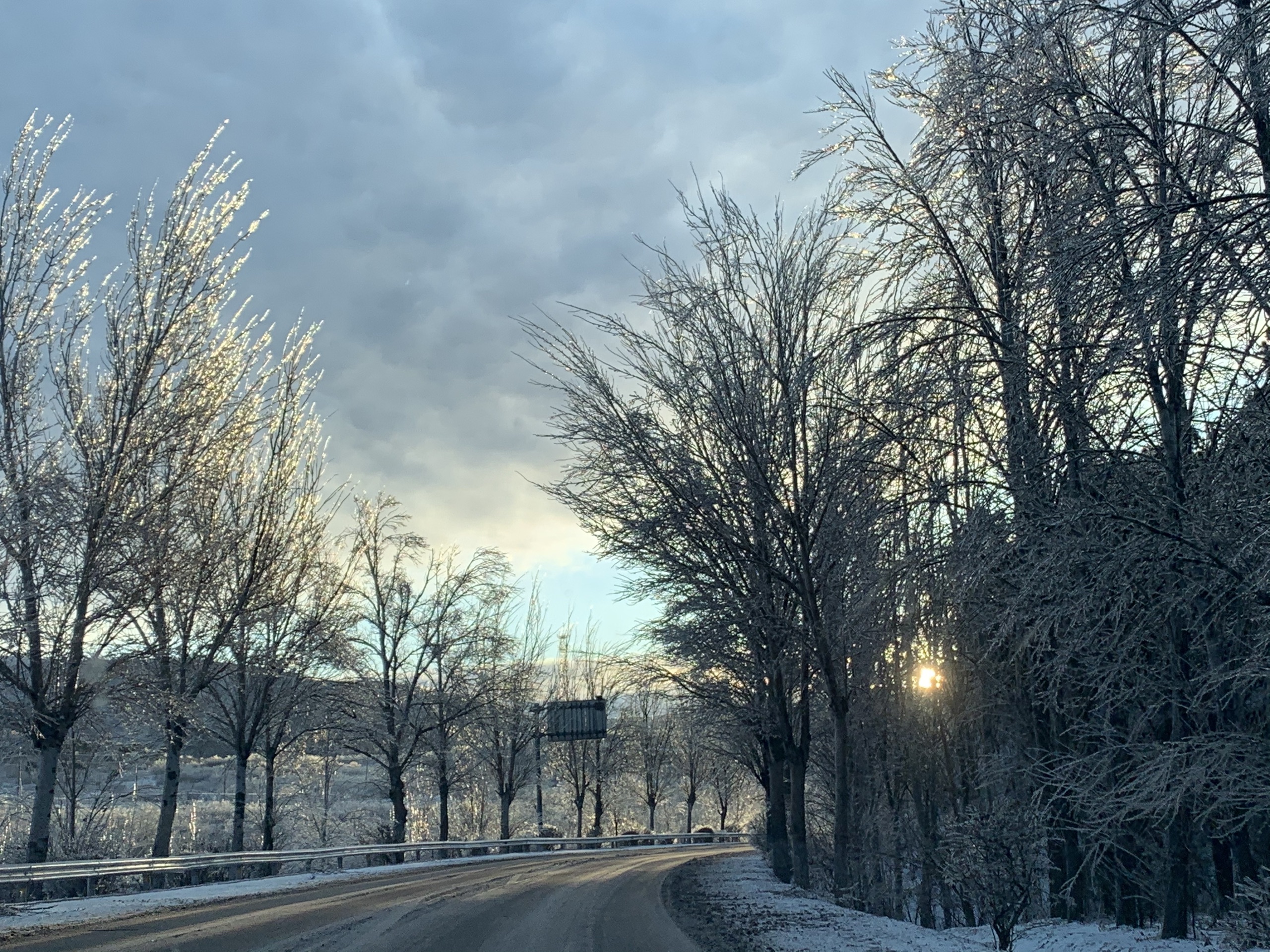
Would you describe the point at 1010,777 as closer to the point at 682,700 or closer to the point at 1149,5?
the point at 1149,5

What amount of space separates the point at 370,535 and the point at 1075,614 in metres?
32.7

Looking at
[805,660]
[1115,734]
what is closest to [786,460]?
[805,660]

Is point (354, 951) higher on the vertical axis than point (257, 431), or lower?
lower

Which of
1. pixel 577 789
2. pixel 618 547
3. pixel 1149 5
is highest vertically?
pixel 1149 5

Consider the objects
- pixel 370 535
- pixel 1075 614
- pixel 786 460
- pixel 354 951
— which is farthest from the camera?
pixel 370 535

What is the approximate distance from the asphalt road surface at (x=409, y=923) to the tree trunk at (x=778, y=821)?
4987 millimetres

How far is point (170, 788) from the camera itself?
21750 millimetres

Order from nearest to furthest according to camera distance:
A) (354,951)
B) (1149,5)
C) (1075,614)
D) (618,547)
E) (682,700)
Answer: (1149,5) → (1075,614) → (354,951) → (618,547) → (682,700)

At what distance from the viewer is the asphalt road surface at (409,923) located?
9219mm

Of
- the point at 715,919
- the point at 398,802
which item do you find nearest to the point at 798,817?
the point at 715,919

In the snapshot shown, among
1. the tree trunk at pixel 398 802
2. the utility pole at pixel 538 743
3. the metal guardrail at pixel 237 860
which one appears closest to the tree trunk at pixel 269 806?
the metal guardrail at pixel 237 860

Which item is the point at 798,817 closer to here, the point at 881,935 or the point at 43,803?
the point at 881,935

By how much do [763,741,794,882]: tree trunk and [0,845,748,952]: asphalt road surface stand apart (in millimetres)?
4987

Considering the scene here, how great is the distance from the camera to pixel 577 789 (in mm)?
59781
